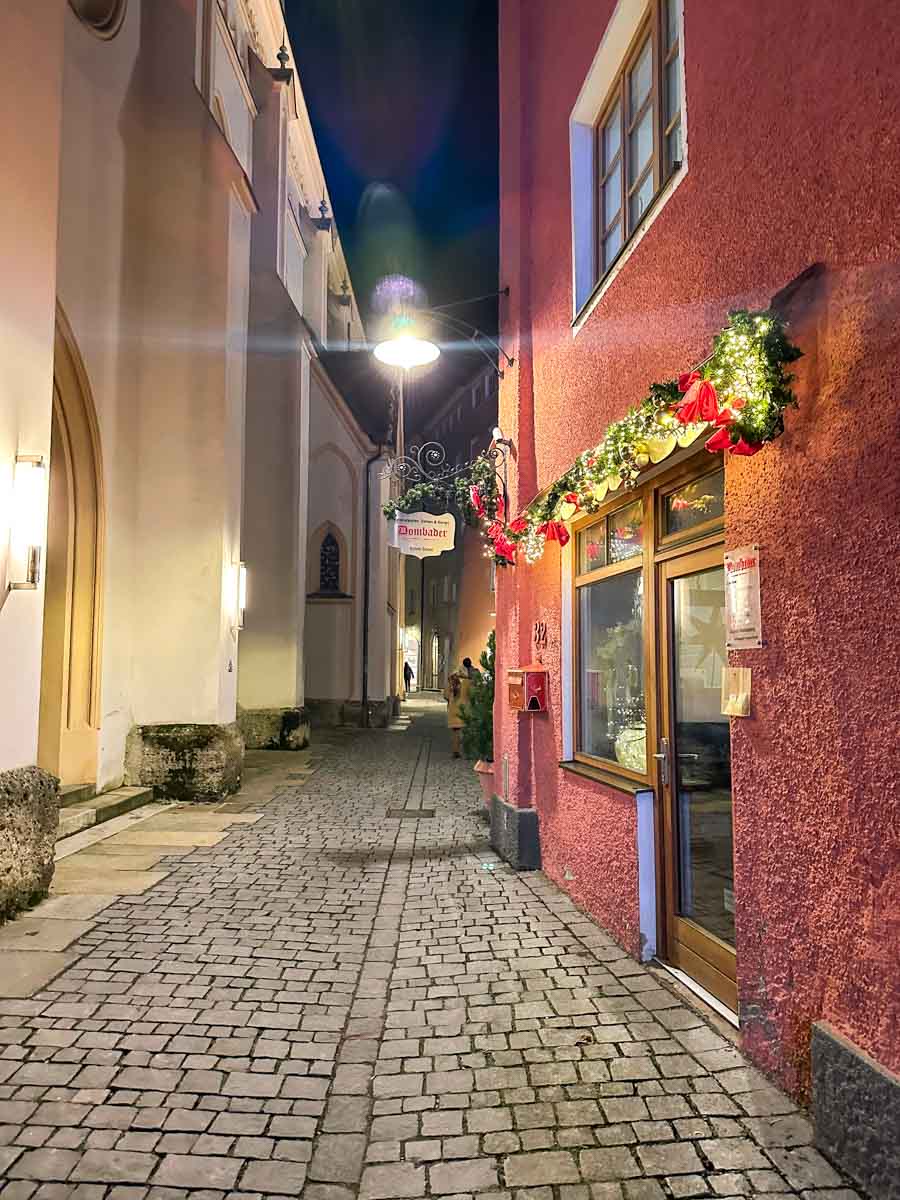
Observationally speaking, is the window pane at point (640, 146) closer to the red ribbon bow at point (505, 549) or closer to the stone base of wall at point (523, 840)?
the red ribbon bow at point (505, 549)

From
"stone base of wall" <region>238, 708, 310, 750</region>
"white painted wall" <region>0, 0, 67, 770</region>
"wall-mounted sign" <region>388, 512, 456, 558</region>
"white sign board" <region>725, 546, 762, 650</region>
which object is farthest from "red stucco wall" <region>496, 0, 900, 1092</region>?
"stone base of wall" <region>238, 708, 310, 750</region>

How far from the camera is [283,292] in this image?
15.5m

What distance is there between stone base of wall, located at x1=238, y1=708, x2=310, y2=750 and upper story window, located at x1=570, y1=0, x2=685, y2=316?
1013 centimetres

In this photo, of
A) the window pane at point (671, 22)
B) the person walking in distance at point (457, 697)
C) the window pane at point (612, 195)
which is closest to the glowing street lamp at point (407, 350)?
the window pane at point (612, 195)

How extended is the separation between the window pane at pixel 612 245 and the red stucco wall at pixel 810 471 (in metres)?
0.97

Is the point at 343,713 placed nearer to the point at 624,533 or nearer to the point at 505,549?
the point at 505,549

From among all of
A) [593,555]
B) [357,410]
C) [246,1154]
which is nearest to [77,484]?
[593,555]

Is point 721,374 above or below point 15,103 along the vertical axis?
below

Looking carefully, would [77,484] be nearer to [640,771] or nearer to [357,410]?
[640,771]

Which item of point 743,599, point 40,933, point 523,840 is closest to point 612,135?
point 743,599

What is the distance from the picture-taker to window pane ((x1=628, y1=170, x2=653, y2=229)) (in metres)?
4.88

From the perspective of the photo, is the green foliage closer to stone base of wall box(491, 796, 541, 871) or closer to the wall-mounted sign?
the wall-mounted sign

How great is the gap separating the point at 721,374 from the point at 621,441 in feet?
2.76

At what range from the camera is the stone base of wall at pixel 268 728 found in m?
14.1
